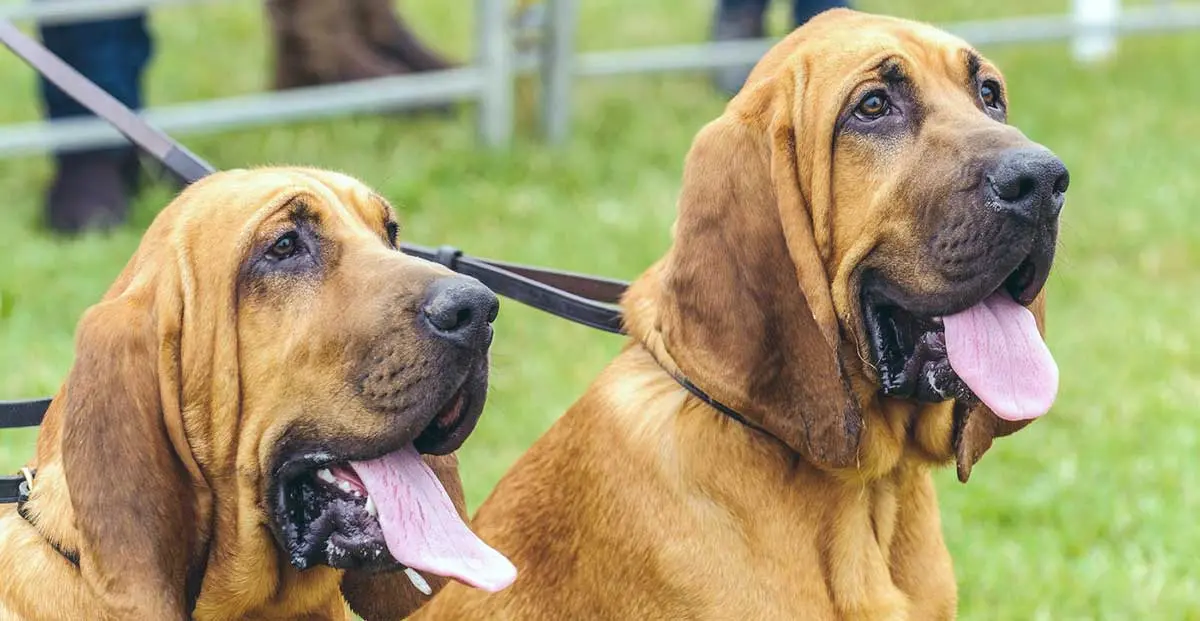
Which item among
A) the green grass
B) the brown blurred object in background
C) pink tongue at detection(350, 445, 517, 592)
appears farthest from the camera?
the brown blurred object in background

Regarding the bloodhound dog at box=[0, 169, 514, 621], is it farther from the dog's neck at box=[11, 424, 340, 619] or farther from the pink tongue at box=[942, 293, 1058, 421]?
the pink tongue at box=[942, 293, 1058, 421]

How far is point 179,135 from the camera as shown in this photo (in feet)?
34.1

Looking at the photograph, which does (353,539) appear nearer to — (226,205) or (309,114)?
(226,205)

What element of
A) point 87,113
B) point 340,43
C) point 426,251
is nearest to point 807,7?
point 340,43

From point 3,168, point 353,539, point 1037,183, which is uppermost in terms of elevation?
point 1037,183

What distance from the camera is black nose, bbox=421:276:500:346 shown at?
3.75m

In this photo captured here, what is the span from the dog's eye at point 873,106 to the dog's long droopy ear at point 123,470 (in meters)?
1.67

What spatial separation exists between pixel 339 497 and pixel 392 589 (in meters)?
0.52

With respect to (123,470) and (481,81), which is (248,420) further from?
(481,81)

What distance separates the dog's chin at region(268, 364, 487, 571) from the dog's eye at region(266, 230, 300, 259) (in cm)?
44

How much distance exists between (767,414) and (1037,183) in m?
0.80

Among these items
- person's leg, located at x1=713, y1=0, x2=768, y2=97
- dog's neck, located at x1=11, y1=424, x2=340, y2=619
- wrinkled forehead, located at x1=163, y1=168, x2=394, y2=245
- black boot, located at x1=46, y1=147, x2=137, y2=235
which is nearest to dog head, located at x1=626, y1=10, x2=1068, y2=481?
wrinkled forehead, located at x1=163, y1=168, x2=394, y2=245

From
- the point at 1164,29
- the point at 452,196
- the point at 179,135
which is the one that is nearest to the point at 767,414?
the point at 452,196

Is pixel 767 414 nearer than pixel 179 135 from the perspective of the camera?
Yes
